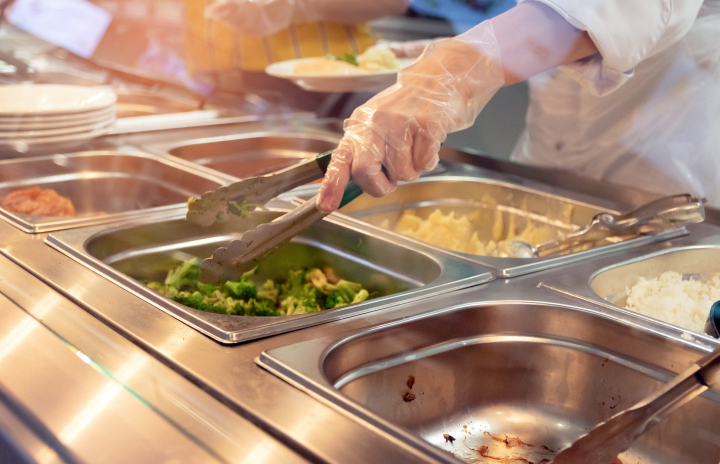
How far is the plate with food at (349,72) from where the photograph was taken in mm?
1712

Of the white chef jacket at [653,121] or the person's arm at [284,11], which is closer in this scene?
the white chef jacket at [653,121]

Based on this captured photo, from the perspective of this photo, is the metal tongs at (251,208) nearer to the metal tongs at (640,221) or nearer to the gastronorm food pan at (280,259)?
the gastronorm food pan at (280,259)

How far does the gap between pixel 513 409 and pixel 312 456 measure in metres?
0.46

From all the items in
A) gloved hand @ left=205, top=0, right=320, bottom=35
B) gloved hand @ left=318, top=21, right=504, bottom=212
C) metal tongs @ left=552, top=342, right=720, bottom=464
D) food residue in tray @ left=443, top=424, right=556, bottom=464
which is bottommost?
food residue in tray @ left=443, top=424, right=556, bottom=464

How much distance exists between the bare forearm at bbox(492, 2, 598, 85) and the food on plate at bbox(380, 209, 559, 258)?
0.45 meters

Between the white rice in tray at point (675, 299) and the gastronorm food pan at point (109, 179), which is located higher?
the white rice in tray at point (675, 299)

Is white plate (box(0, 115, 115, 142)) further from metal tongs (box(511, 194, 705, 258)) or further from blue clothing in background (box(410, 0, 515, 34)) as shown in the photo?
blue clothing in background (box(410, 0, 515, 34))

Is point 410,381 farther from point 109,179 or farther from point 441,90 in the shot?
point 109,179

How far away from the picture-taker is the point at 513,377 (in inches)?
35.4

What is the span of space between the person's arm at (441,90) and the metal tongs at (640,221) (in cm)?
35

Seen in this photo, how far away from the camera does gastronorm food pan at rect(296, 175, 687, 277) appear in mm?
1441

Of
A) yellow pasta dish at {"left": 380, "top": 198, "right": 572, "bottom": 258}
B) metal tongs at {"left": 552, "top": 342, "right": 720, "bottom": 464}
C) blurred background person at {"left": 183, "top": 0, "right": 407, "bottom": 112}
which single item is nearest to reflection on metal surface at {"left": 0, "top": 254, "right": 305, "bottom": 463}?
metal tongs at {"left": 552, "top": 342, "right": 720, "bottom": 464}

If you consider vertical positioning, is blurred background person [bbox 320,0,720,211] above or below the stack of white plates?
above

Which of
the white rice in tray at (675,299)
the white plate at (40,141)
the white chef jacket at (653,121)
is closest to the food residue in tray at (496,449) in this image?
the white rice in tray at (675,299)
